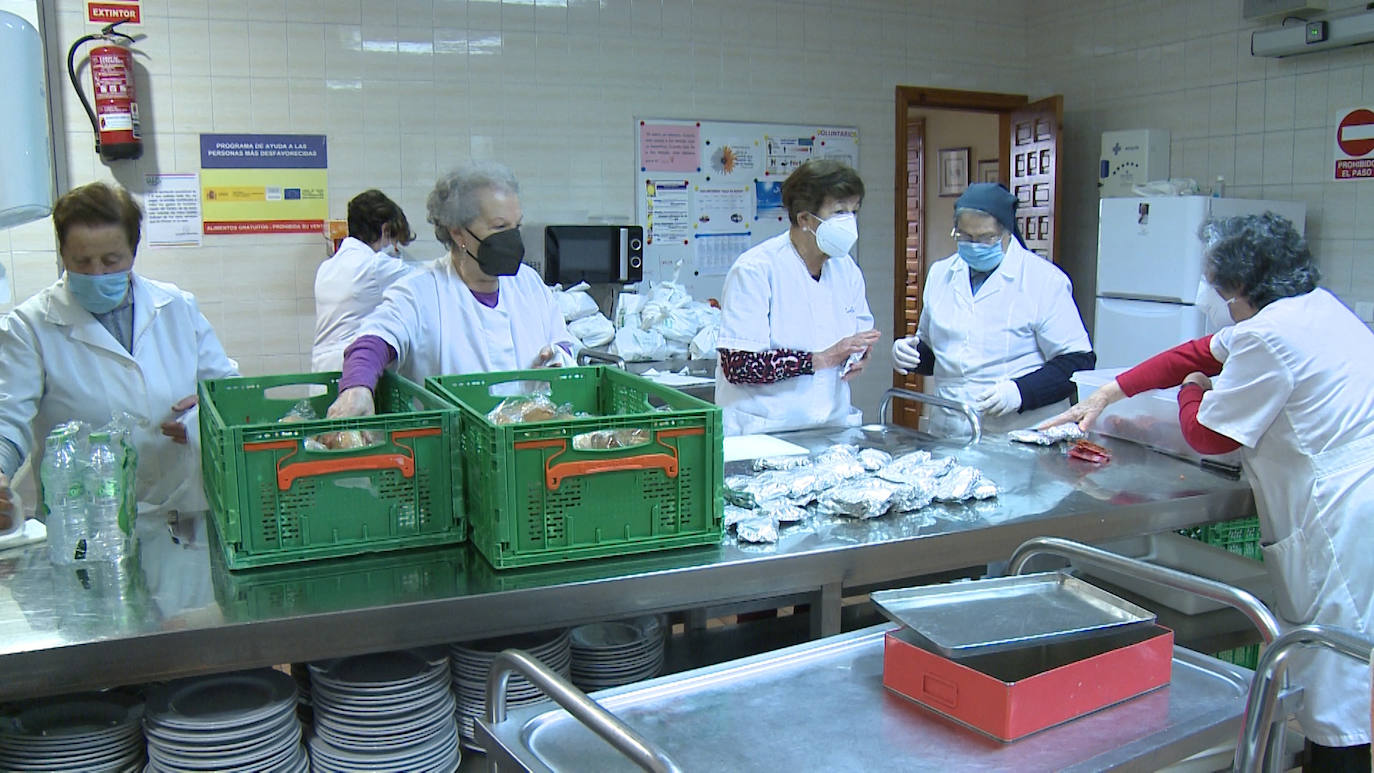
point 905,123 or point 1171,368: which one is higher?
point 905,123

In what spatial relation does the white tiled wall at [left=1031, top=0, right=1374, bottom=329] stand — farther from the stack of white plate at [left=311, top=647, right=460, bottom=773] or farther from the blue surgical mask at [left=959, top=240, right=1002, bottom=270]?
the stack of white plate at [left=311, top=647, right=460, bottom=773]

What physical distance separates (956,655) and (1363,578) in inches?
56.6

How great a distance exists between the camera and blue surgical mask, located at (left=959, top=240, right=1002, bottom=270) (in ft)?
10.7

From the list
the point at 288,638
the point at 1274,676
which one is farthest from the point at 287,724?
the point at 1274,676

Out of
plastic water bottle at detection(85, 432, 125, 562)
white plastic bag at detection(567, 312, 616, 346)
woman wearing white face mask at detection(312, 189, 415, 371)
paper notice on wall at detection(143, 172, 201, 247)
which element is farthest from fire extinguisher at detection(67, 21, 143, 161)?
plastic water bottle at detection(85, 432, 125, 562)

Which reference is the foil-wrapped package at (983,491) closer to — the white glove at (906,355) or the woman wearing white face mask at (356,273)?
the white glove at (906,355)

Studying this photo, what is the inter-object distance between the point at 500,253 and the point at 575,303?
261 centimetres

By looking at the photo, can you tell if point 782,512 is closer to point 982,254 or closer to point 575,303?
point 982,254

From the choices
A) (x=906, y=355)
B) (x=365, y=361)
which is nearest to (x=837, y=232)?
(x=906, y=355)

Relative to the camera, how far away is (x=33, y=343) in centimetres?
240

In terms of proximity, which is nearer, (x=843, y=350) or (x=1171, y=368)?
(x=1171, y=368)

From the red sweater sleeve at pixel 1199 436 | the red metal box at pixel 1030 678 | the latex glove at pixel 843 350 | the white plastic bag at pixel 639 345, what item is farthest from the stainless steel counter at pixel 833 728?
the white plastic bag at pixel 639 345

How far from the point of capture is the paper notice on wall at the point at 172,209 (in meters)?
4.68

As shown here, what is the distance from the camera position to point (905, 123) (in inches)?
256
